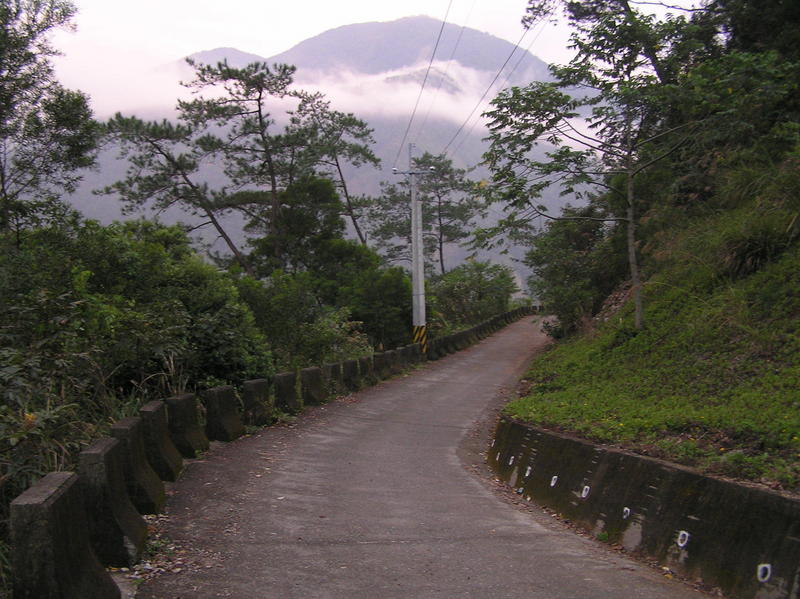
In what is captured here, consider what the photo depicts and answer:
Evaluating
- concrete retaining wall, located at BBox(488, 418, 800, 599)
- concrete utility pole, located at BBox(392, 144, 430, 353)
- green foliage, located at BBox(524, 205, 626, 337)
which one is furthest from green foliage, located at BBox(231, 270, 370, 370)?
concrete retaining wall, located at BBox(488, 418, 800, 599)

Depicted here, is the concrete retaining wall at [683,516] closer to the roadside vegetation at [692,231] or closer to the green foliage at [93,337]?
the roadside vegetation at [692,231]

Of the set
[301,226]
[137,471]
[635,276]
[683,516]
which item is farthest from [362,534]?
[301,226]

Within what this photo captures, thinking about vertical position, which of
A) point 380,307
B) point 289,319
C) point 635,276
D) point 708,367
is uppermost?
point 635,276

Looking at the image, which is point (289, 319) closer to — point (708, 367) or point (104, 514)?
point (708, 367)

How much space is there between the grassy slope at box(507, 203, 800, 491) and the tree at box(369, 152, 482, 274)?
106 feet

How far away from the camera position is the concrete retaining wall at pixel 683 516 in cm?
440

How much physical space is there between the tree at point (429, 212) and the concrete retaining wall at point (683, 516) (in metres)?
38.1

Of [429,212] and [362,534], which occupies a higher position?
[429,212]

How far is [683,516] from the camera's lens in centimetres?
532

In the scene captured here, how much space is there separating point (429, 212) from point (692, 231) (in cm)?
3724

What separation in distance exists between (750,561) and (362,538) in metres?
3.00

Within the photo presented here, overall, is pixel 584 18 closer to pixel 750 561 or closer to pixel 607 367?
pixel 607 367

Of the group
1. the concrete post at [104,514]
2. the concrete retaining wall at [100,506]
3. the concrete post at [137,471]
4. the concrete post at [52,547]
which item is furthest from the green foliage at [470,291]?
the concrete post at [52,547]

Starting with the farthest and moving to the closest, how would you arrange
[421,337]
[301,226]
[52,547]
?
[301,226] < [421,337] < [52,547]
